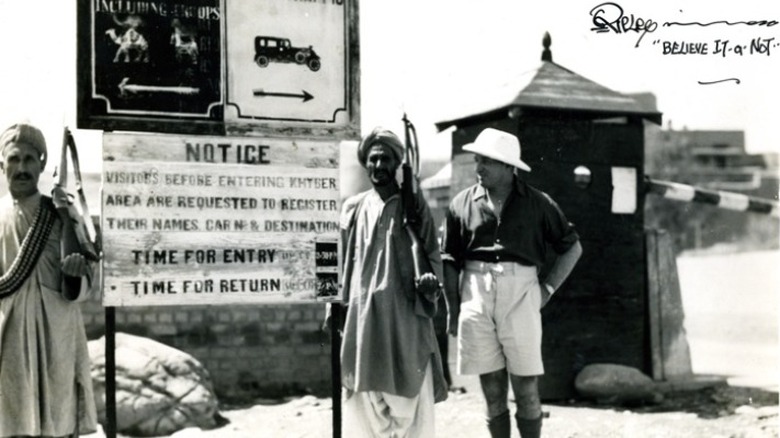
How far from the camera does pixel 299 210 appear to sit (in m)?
4.65

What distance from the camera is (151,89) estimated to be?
4406mm

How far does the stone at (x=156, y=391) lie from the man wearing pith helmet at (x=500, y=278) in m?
2.84

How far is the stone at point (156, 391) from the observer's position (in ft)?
23.1

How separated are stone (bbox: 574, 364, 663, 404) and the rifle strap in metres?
→ 4.81

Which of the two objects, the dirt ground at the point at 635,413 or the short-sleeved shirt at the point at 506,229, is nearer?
the short-sleeved shirt at the point at 506,229

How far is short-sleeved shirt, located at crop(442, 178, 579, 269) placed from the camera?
16.9 ft

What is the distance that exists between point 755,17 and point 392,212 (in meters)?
3.05

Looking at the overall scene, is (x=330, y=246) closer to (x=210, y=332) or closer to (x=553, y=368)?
(x=553, y=368)

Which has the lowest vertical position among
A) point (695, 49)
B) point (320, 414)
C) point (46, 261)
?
point (320, 414)

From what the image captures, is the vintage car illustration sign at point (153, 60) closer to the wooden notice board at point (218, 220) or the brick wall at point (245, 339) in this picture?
the wooden notice board at point (218, 220)

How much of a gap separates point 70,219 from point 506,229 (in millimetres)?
2334

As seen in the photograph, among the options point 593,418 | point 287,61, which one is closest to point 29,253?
point 287,61

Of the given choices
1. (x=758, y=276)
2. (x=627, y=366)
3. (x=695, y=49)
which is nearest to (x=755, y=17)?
(x=695, y=49)

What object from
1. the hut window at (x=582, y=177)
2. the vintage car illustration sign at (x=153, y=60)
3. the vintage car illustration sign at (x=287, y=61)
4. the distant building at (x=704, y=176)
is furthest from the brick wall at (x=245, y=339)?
the distant building at (x=704, y=176)
